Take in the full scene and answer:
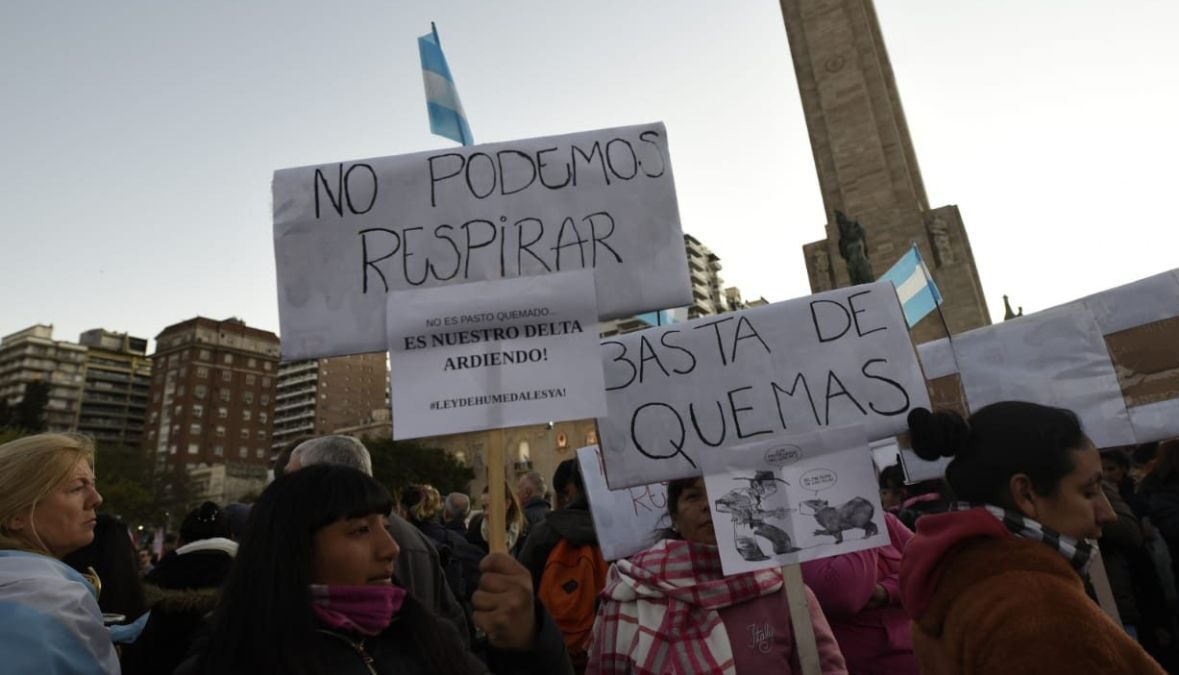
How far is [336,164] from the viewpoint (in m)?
2.32

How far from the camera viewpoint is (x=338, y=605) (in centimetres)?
167

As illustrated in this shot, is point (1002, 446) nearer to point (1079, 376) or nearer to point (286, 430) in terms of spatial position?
point (1079, 376)

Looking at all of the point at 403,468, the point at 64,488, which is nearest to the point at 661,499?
the point at 64,488

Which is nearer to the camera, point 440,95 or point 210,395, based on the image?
point 440,95

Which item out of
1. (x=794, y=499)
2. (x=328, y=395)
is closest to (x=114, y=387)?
(x=328, y=395)

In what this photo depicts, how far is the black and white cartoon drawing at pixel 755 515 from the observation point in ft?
7.50

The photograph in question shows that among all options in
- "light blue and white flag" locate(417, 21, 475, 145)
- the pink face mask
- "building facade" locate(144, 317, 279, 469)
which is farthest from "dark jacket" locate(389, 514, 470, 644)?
"building facade" locate(144, 317, 279, 469)

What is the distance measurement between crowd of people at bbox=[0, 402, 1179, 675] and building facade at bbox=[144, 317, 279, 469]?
9209cm

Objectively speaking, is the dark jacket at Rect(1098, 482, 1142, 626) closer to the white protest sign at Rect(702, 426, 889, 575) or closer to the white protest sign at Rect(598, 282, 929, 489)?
the white protest sign at Rect(598, 282, 929, 489)

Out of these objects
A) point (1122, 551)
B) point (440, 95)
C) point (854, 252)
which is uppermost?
point (854, 252)

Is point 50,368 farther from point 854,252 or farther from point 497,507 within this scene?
point 497,507

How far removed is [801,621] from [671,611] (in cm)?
41

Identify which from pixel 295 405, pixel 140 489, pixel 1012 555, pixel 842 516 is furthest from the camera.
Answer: pixel 295 405

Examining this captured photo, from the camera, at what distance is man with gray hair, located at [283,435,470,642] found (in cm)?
278
